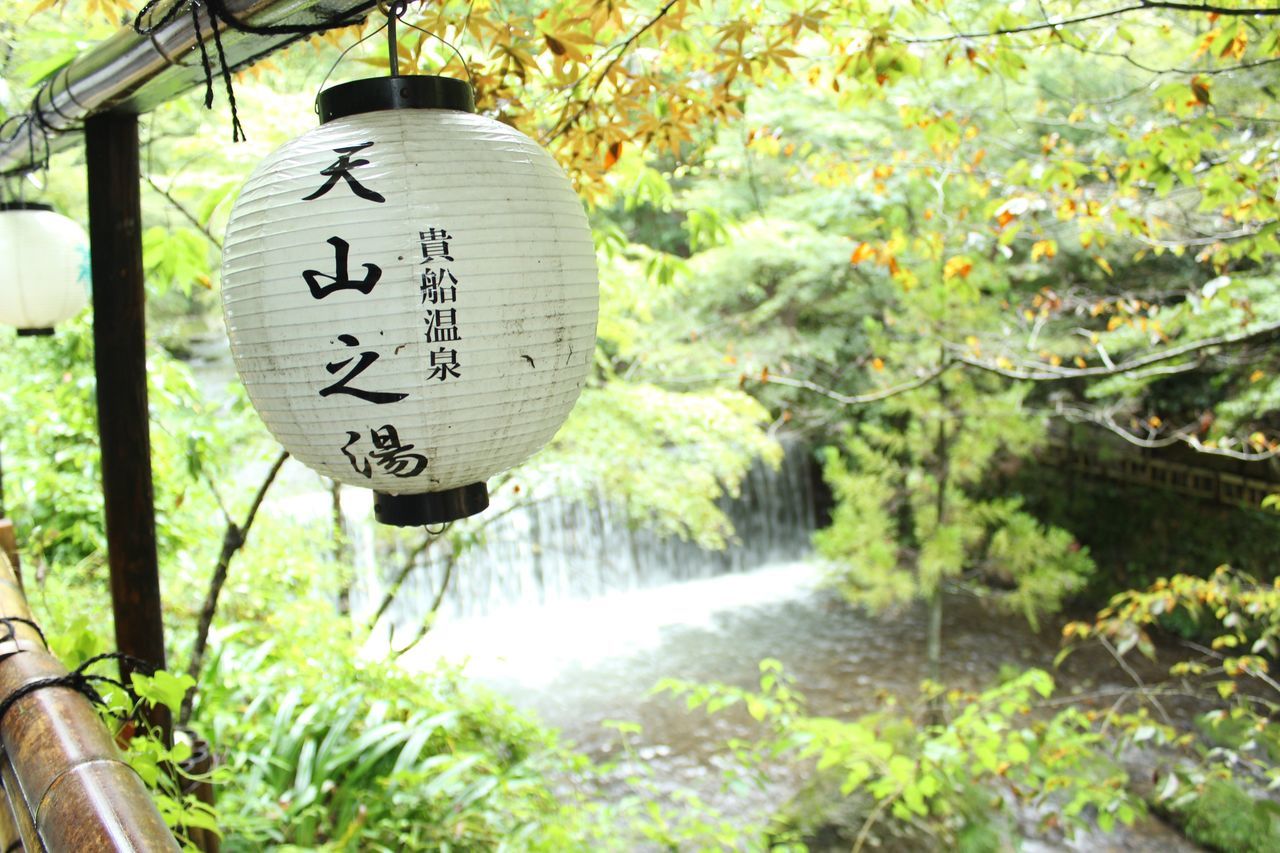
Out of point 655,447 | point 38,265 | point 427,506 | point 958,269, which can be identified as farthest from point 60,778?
point 655,447

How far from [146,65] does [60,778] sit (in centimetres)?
150

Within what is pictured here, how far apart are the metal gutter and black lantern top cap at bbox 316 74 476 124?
0.67ft

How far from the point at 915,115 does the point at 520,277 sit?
301cm

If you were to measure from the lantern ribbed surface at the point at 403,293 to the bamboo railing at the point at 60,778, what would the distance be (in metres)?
0.49

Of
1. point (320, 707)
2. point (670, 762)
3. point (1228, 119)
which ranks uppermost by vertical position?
point (1228, 119)

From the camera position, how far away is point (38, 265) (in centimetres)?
303

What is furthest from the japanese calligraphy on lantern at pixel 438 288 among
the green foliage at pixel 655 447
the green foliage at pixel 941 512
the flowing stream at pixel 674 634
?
the green foliage at pixel 941 512

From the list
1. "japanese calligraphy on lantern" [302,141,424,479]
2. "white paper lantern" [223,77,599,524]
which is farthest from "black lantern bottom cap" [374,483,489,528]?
"japanese calligraphy on lantern" [302,141,424,479]

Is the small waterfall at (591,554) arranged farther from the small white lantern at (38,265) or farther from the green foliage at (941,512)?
the small white lantern at (38,265)

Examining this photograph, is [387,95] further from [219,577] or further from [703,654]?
[703,654]

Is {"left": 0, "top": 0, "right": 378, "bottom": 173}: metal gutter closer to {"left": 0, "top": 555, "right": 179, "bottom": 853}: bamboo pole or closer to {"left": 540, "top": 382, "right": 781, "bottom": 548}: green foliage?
{"left": 0, "top": 555, "right": 179, "bottom": 853}: bamboo pole

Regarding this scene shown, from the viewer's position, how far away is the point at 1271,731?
4.37 meters

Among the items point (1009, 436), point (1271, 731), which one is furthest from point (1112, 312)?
point (1271, 731)

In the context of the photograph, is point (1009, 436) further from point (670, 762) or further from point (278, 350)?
point (278, 350)
